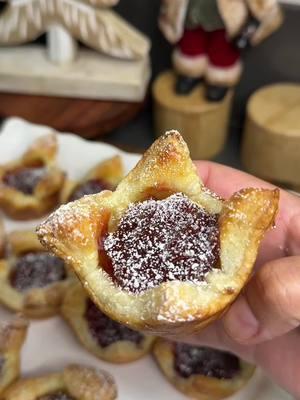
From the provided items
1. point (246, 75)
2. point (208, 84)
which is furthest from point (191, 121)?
point (246, 75)

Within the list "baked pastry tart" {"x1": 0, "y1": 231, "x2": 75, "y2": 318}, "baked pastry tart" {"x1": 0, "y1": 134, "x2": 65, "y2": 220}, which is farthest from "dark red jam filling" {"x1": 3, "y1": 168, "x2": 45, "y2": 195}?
"baked pastry tart" {"x1": 0, "y1": 231, "x2": 75, "y2": 318}

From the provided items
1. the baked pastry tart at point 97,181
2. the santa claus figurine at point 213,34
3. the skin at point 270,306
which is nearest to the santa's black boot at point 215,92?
the santa claus figurine at point 213,34

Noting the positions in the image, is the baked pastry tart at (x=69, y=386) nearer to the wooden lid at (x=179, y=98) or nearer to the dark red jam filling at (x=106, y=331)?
the dark red jam filling at (x=106, y=331)

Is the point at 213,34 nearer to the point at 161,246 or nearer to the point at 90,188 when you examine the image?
the point at 90,188

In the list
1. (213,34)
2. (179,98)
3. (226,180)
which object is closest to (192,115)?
(179,98)

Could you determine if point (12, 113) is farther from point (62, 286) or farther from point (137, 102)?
point (62, 286)

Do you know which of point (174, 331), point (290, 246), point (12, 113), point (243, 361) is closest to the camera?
point (174, 331)
